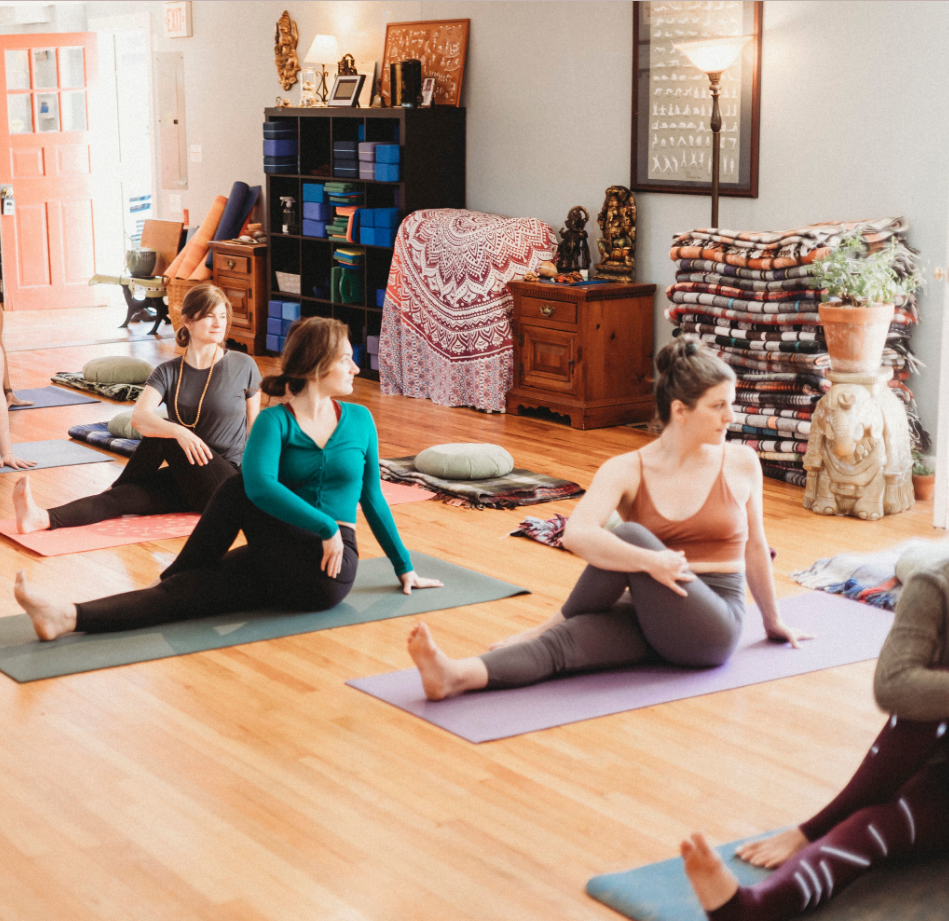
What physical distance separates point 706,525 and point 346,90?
219 inches

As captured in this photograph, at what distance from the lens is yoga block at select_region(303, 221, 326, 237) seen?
789cm

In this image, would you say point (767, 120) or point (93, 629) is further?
point (767, 120)

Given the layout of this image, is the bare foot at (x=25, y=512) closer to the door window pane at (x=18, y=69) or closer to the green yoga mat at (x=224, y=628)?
the green yoga mat at (x=224, y=628)

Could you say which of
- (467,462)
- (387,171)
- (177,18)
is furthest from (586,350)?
(177,18)

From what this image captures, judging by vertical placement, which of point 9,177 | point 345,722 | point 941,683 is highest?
point 9,177

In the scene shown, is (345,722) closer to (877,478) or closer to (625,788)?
(625,788)

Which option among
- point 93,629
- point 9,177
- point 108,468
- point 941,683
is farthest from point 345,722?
point 9,177

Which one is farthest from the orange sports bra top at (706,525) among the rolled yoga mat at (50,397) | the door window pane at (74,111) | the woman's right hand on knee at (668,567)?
the door window pane at (74,111)

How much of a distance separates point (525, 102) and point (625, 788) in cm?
508

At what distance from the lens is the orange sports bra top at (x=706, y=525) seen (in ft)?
9.59

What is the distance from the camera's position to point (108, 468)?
17.7ft

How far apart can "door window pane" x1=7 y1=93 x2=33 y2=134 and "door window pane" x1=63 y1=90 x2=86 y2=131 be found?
0.91ft

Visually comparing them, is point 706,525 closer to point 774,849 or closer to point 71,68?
point 774,849

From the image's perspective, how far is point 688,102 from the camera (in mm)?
5996
